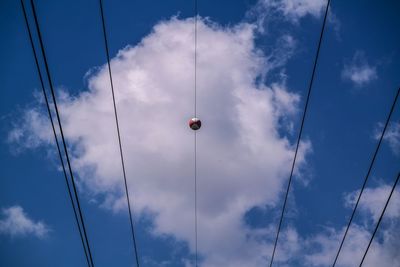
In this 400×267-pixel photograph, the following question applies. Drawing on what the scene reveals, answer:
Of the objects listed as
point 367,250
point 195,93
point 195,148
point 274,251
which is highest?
point 195,93

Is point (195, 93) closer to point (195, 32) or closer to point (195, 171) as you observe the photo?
point (195, 32)

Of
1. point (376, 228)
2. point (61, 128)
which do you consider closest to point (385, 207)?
point (376, 228)

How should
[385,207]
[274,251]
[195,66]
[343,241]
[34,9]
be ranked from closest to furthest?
[34,9]
[385,207]
[343,241]
[274,251]
[195,66]

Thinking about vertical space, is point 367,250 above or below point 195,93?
below

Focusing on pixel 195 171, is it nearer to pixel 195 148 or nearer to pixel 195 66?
pixel 195 148

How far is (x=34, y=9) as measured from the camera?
19.7 ft

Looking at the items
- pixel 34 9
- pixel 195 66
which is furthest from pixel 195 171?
pixel 34 9

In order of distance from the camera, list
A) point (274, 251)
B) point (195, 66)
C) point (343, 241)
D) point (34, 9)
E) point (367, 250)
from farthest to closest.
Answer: point (195, 66) < point (274, 251) < point (343, 241) < point (367, 250) < point (34, 9)

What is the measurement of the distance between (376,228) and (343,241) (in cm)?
141

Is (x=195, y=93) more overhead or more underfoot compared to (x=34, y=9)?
more overhead

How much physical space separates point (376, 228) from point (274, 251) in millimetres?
3295

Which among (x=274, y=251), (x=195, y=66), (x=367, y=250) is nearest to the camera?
(x=367, y=250)

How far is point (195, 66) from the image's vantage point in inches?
523

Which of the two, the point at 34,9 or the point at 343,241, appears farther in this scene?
the point at 343,241
